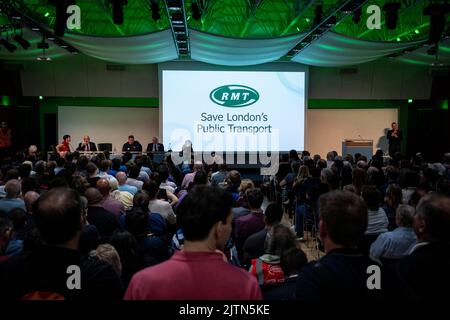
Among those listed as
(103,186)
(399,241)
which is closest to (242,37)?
(103,186)

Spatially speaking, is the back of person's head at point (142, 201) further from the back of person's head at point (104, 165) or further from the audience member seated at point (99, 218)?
the back of person's head at point (104, 165)

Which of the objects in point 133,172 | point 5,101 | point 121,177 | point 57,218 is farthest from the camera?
point 5,101

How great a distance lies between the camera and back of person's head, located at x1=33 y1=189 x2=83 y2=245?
1805mm

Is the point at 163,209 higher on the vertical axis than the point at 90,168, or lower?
lower

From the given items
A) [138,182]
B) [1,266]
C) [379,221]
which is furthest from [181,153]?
[1,266]

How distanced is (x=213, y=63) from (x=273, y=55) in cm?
227

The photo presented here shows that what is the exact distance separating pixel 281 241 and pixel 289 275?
42cm

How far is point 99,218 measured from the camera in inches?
163

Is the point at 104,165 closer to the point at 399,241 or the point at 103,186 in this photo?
the point at 103,186

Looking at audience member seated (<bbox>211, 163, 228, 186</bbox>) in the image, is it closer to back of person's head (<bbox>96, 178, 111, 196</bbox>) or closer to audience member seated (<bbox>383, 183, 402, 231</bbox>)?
back of person's head (<bbox>96, 178, 111, 196</bbox>)

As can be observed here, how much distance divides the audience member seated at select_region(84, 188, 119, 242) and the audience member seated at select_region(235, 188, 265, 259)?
1.17m

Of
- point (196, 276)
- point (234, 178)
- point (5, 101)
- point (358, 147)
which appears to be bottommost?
point (234, 178)

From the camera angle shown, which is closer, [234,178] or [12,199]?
[12,199]

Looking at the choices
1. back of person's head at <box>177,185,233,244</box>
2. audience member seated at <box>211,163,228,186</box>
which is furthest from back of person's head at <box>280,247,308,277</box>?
audience member seated at <box>211,163,228,186</box>
